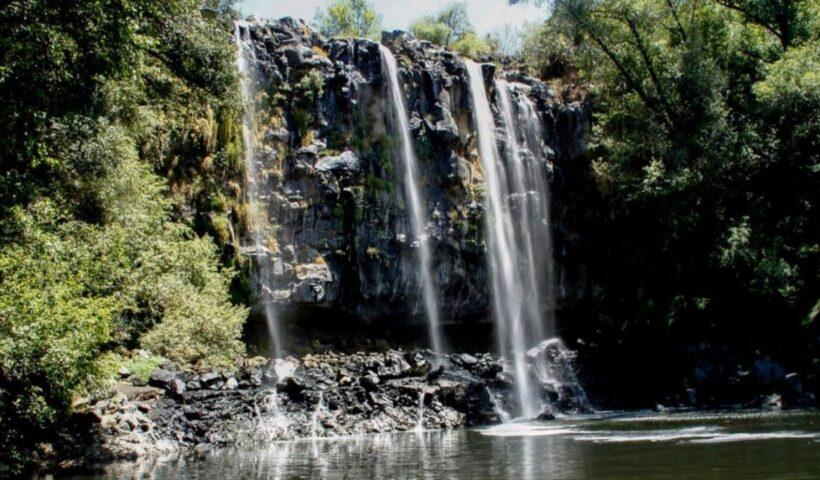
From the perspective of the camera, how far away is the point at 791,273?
81.8 ft

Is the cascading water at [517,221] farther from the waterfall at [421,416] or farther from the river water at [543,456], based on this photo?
the river water at [543,456]

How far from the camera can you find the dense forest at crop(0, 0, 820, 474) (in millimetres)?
12758

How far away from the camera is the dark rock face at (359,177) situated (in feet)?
83.1

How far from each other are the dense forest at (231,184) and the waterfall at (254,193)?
19.0 inches

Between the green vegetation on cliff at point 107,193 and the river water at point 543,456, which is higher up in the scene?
the green vegetation on cliff at point 107,193

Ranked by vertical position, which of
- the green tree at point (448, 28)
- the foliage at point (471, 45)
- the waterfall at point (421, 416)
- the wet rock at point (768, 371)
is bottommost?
the waterfall at point (421, 416)

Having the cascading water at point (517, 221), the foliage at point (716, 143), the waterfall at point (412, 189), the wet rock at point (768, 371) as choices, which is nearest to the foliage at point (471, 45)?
the cascading water at point (517, 221)

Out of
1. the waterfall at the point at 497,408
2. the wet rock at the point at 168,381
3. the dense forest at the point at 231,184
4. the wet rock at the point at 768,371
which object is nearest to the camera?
the dense forest at the point at 231,184

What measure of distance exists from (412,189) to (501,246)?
4222mm

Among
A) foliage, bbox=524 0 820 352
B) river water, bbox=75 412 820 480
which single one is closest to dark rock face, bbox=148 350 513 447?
river water, bbox=75 412 820 480

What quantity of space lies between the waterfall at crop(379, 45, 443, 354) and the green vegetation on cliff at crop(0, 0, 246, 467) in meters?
6.31

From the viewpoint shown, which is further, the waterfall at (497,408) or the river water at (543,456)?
the waterfall at (497,408)

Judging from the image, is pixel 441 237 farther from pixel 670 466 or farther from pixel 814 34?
pixel 670 466

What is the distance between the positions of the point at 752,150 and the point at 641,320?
7438 millimetres
